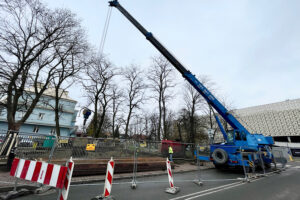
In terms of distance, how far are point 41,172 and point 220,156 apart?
407 inches

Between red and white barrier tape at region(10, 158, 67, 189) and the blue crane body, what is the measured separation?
9.13 metres

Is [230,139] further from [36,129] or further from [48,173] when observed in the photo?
[36,129]

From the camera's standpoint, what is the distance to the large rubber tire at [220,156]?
923cm

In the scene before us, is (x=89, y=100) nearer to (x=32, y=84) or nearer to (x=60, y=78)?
(x=60, y=78)

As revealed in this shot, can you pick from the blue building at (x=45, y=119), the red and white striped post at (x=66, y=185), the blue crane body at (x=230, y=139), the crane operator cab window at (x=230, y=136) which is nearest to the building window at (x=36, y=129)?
the blue building at (x=45, y=119)

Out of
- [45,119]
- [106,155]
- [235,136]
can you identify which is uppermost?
[45,119]

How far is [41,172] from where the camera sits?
3.42 m

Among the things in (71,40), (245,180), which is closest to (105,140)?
(245,180)

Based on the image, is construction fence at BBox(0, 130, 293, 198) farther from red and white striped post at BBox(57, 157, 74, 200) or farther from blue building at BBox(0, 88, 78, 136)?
blue building at BBox(0, 88, 78, 136)

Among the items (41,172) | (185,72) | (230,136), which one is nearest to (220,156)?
(230,136)

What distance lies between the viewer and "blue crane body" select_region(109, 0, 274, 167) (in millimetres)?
9180

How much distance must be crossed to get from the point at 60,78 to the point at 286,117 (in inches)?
3015

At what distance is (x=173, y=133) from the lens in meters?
45.2

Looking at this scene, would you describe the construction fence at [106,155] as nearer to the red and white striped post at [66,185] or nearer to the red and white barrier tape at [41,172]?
the red and white barrier tape at [41,172]
